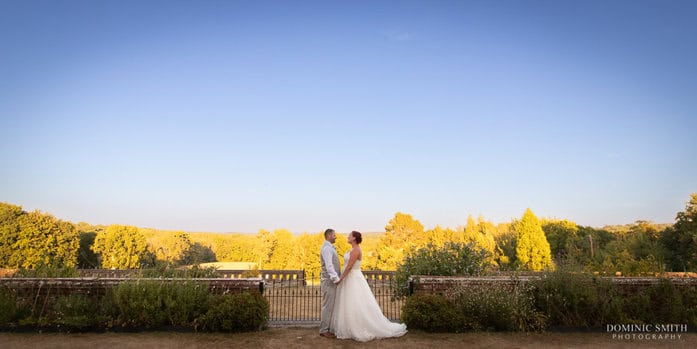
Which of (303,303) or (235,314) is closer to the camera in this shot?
(235,314)

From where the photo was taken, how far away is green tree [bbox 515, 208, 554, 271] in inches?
1139

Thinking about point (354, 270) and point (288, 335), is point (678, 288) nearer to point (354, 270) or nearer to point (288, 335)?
point (354, 270)

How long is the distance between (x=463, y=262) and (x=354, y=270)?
14.1ft

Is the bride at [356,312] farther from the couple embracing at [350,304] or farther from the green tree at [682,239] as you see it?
the green tree at [682,239]

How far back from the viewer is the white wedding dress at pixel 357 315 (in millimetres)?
7582

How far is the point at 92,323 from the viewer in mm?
7996

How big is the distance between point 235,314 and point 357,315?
7.64ft

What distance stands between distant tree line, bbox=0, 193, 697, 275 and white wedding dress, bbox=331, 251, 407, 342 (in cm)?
989

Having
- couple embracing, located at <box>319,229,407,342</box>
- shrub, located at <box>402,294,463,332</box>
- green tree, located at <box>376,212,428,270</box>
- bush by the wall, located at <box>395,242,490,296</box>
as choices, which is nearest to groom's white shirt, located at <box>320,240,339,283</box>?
couple embracing, located at <box>319,229,407,342</box>

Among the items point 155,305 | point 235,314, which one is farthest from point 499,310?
point 155,305

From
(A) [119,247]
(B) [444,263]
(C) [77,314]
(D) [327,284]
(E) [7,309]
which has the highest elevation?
(B) [444,263]

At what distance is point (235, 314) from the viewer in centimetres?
787

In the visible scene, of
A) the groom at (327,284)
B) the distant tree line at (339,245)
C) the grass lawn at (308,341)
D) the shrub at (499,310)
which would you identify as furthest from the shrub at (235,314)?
the distant tree line at (339,245)

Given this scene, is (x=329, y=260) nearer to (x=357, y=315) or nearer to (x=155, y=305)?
(x=357, y=315)
